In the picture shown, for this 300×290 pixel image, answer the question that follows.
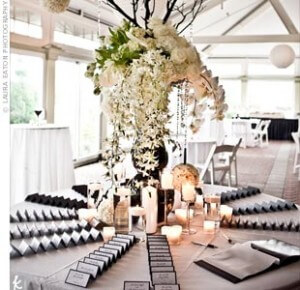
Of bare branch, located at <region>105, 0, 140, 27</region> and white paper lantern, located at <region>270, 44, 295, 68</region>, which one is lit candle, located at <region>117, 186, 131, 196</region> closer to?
bare branch, located at <region>105, 0, 140, 27</region>

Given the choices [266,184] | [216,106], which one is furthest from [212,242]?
[266,184]

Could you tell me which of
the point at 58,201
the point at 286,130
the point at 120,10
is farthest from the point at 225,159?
the point at 120,10

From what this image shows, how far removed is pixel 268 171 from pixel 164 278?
212 inches

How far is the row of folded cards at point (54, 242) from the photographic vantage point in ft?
3.61

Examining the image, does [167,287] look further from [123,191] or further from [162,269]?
[123,191]

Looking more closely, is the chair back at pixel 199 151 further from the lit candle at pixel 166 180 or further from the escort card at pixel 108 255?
the escort card at pixel 108 255

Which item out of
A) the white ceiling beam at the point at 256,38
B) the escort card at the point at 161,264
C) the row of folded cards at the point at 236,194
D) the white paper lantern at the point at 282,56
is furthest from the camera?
the white ceiling beam at the point at 256,38

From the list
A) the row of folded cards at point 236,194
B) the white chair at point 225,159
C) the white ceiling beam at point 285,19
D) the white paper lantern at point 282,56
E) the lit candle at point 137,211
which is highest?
the white ceiling beam at point 285,19

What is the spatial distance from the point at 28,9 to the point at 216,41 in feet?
11.5

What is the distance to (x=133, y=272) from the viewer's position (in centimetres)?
102

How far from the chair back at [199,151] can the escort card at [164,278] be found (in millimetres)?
3677

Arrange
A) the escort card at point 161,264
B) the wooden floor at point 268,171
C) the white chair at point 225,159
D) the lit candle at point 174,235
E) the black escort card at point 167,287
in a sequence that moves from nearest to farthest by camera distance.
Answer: the black escort card at point 167,287 < the escort card at point 161,264 < the lit candle at point 174,235 < the white chair at point 225,159 < the wooden floor at point 268,171

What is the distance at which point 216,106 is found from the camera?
1.34 m

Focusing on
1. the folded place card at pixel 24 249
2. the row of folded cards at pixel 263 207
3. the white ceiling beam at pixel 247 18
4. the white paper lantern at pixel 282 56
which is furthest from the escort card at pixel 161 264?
the white ceiling beam at pixel 247 18
